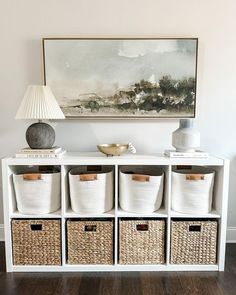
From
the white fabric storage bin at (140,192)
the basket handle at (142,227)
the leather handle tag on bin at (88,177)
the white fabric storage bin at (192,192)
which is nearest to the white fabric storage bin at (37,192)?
the leather handle tag on bin at (88,177)

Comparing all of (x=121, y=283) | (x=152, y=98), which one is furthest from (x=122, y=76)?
(x=121, y=283)

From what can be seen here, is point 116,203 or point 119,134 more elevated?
point 119,134

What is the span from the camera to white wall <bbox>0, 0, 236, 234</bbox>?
2.20m

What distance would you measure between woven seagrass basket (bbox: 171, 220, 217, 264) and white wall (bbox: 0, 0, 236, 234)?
765mm

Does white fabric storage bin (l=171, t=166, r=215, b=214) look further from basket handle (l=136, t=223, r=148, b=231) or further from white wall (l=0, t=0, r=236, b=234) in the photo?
white wall (l=0, t=0, r=236, b=234)

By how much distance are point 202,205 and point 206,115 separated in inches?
30.1

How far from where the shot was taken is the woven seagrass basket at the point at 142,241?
6.37 feet

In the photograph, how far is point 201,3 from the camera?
2199 mm

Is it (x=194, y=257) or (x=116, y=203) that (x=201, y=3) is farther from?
(x=194, y=257)

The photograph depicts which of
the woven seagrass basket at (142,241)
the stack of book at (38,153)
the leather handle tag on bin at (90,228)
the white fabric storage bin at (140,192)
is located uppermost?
the stack of book at (38,153)

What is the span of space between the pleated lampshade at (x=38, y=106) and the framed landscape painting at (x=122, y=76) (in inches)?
12.5

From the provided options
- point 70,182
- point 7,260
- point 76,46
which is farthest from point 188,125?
point 7,260

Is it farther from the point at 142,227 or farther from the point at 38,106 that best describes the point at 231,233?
the point at 38,106

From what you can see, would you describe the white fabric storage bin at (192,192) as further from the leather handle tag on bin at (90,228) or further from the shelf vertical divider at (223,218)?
the leather handle tag on bin at (90,228)
